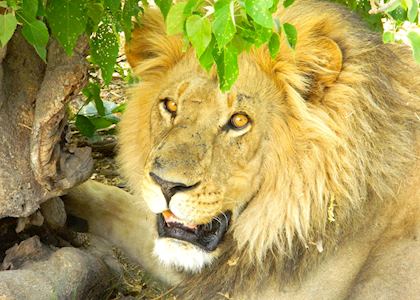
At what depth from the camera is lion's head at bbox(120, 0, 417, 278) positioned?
3391mm

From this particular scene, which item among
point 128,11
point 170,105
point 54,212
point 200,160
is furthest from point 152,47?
point 54,212

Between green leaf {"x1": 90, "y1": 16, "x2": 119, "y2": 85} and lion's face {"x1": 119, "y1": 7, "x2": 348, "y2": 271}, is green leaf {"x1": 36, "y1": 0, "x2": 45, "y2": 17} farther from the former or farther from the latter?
lion's face {"x1": 119, "y1": 7, "x2": 348, "y2": 271}

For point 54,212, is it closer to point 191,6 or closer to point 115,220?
point 115,220

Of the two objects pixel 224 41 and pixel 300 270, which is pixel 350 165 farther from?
pixel 224 41

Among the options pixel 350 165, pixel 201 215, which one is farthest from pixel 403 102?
pixel 201 215

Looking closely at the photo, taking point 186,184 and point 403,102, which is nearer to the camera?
point 186,184

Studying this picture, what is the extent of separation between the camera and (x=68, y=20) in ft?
10.4

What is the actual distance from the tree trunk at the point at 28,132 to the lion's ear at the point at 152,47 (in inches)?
16.2

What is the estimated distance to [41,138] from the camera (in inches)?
141

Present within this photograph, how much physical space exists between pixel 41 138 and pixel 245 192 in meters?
0.92

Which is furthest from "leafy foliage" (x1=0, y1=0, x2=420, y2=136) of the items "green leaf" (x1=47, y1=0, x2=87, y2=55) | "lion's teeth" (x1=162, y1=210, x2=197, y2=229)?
"lion's teeth" (x1=162, y1=210, x2=197, y2=229)

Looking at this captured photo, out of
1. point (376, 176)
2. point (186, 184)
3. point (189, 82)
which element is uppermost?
point (189, 82)

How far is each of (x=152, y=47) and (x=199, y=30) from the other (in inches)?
57.6

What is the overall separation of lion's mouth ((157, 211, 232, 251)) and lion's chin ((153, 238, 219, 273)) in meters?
0.02
